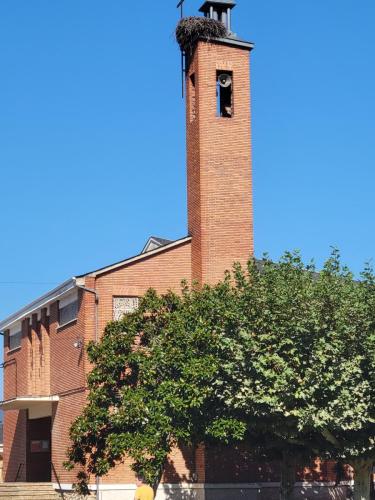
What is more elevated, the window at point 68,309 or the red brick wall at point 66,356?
the window at point 68,309

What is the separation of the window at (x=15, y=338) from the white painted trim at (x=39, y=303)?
0.37 m

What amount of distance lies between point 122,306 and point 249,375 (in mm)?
8371

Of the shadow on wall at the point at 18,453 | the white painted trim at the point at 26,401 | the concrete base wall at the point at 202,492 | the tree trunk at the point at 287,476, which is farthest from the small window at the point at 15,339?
the tree trunk at the point at 287,476

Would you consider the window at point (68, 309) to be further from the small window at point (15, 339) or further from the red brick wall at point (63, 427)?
the small window at point (15, 339)

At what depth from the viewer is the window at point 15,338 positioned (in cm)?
4500

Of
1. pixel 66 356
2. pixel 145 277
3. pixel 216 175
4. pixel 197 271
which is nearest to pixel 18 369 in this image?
pixel 66 356

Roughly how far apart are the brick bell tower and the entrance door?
11.8 meters

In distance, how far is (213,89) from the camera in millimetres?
36906

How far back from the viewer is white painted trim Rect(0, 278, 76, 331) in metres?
36.1

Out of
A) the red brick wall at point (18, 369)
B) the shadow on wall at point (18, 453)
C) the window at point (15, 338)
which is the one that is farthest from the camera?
the window at point (15, 338)

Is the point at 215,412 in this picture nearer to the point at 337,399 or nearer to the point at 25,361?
the point at 337,399

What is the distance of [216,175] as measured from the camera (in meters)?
36.3

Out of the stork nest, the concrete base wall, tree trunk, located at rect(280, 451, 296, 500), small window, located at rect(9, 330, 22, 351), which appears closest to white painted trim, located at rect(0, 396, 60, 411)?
the concrete base wall

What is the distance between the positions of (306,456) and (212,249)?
8487 mm
